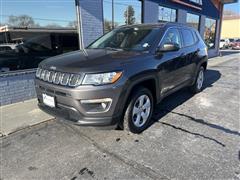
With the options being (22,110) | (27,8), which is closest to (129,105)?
(22,110)

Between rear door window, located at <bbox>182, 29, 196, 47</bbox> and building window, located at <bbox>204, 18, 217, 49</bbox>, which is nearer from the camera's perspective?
rear door window, located at <bbox>182, 29, 196, 47</bbox>

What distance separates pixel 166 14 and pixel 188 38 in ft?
21.1

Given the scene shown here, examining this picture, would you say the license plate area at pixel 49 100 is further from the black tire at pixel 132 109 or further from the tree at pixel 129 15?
the tree at pixel 129 15

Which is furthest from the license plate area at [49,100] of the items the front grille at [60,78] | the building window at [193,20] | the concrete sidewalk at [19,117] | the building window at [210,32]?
the building window at [210,32]

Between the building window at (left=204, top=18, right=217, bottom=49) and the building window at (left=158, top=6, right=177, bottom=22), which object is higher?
the building window at (left=158, top=6, right=177, bottom=22)

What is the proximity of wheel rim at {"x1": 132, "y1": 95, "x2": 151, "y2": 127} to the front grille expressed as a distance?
1052 mm

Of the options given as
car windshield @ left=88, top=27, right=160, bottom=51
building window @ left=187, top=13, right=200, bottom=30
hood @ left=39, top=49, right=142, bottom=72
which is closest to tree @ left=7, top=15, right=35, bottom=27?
car windshield @ left=88, top=27, right=160, bottom=51

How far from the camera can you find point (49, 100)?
10.6 ft

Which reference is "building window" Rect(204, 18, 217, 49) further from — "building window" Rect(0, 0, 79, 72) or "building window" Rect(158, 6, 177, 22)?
"building window" Rect(0, 0, 79, 72)

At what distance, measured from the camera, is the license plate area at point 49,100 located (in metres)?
3.17

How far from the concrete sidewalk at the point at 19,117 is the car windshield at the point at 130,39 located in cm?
187

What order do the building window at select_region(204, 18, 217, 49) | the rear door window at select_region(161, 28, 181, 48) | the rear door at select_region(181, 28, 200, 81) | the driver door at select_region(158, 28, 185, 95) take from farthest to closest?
the building window at select_region(204, 18, 217, 49)
the rear door at select_region(181, 28, 200, 81)
the rear door window at select_region(161, 28, 181, 48)
the driver door at select_region(158, 28, 185, 95)

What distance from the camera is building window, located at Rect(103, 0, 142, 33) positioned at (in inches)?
296

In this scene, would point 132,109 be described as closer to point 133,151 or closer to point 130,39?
point 133,151
